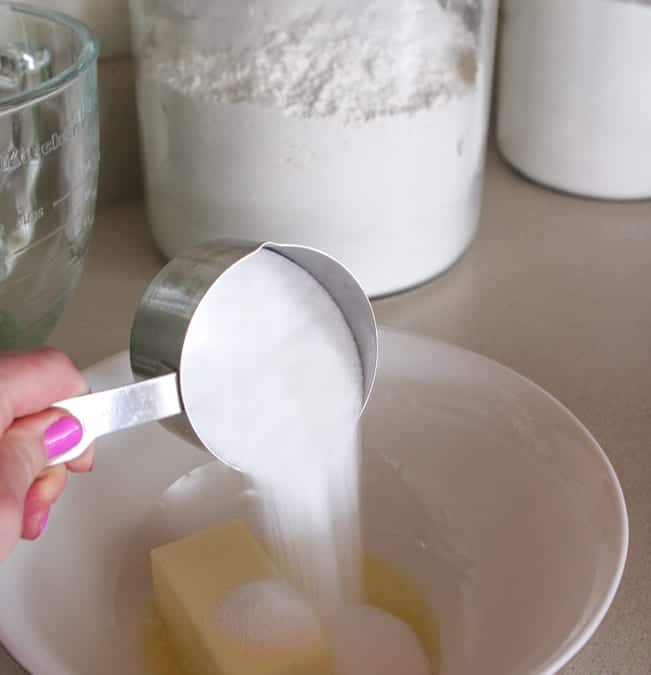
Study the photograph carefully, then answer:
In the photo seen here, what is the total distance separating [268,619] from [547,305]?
343mm

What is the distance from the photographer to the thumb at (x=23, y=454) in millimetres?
305

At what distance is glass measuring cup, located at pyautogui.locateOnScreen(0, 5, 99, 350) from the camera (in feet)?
1.74

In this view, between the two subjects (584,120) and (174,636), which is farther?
(584,120)

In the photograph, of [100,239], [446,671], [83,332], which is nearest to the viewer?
[446,671]

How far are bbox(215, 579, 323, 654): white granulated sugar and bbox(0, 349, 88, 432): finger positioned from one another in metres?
0.15

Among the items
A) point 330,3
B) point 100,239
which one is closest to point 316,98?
point 330,3

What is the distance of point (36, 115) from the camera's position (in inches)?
21.0

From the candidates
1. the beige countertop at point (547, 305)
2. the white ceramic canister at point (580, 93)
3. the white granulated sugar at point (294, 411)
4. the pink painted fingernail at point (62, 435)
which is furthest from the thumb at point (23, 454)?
the white ceramic canister at point (580, 93)

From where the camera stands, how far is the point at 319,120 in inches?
22.8

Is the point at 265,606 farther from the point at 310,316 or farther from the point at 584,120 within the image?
the point at 584,120

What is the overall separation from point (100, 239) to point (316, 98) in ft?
0.88

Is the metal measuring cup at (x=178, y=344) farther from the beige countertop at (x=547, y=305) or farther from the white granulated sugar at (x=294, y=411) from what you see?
the beige countertop at (x=547, y=305)

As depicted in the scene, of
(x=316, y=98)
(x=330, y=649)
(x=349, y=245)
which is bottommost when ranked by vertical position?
(x=330, y=649)

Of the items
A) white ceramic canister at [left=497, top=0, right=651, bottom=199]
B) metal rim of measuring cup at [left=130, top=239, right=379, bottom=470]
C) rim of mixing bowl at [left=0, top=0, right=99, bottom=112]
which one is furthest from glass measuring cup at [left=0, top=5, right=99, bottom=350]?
white ceramic canister at [left=497, top=0, right=651, bottom=199]
